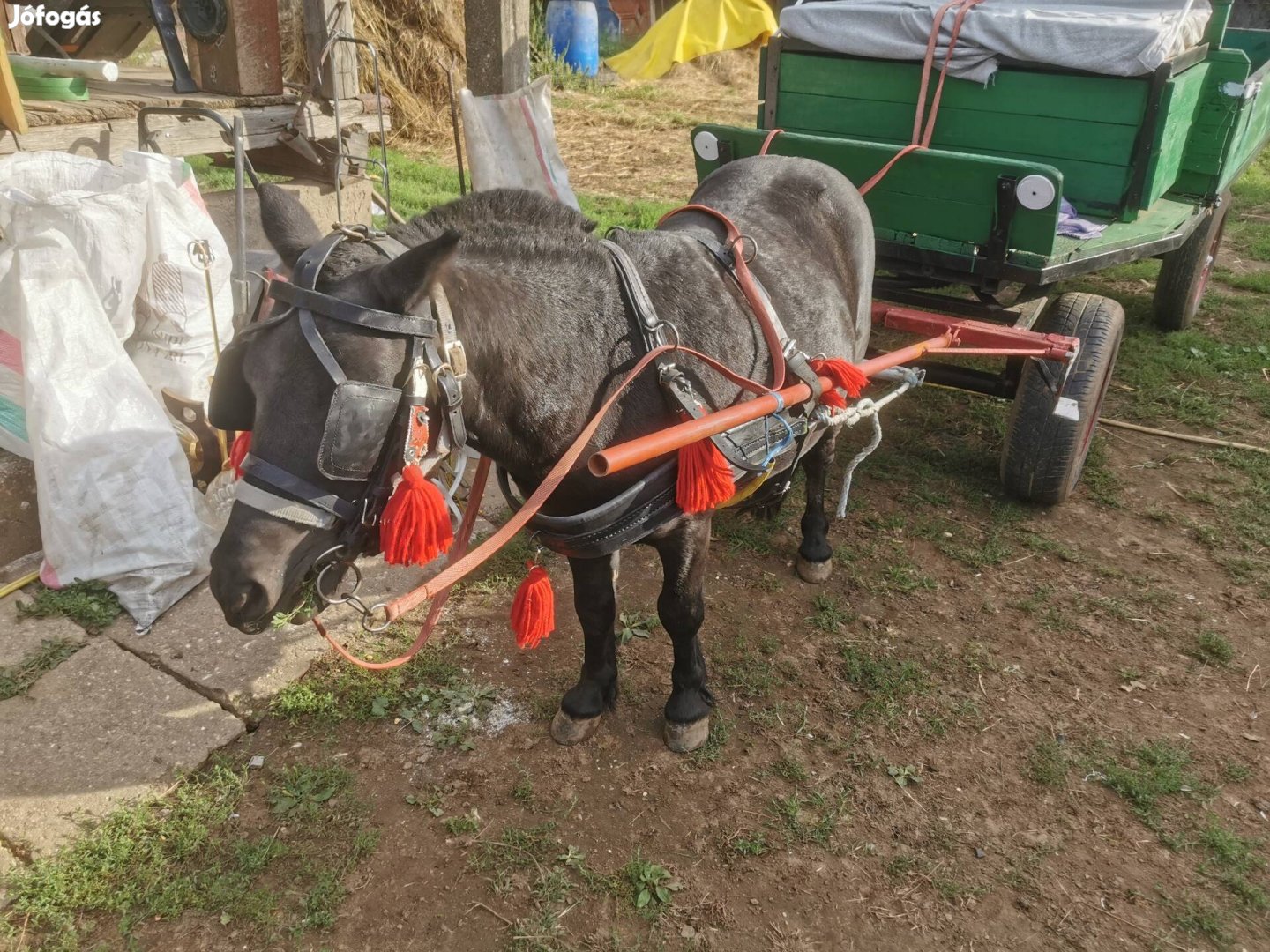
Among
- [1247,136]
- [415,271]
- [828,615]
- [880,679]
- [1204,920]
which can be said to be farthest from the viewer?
[1247,136]

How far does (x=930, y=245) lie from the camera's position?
3955mm

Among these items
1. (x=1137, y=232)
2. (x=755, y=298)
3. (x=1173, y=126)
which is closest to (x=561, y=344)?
(x=755, y=298)

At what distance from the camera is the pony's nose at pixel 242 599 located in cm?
172

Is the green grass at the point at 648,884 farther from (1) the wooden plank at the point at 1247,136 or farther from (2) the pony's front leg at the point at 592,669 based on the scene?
(1) the wooden plank at the point at 1247,136

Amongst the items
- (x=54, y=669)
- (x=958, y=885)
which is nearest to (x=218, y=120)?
(x=54, y=669)

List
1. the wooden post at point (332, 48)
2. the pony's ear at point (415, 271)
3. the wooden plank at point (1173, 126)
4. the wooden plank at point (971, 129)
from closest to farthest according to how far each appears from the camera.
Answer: the pony's ear at point (415, 271) → the wooden plank at point (1173, 126) → the wooden plank at point (971, 129) → the wooden post at point (332, 48)

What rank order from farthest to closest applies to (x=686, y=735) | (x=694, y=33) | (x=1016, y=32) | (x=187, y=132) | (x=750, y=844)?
(x=694, y=33) → (x=187, y=132) → (x=1016, y=32) → (x=686, y=735) → (x=750, y=844)

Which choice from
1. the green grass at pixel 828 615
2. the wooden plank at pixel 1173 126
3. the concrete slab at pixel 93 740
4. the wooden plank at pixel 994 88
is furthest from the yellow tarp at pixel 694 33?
the concrete slab at pixel 93 740

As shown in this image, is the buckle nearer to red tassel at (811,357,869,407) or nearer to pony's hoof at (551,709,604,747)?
red tassel at (811,357,869,407)

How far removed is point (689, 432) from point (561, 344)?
14.9 inches

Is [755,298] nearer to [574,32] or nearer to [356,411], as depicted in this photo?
[356,411]

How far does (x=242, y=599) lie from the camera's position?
5.67 ft

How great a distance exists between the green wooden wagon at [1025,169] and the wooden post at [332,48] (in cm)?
214

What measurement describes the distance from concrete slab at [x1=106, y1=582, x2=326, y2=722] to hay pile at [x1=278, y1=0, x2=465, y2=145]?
7960 millimetres
